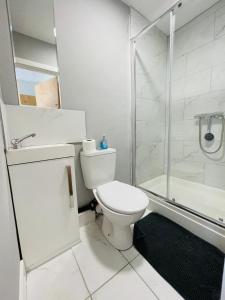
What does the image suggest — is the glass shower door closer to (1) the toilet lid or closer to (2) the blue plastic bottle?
(2) the blue plastic bottle

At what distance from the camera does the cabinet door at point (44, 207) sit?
34.9 inches

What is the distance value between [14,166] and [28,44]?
0.93m

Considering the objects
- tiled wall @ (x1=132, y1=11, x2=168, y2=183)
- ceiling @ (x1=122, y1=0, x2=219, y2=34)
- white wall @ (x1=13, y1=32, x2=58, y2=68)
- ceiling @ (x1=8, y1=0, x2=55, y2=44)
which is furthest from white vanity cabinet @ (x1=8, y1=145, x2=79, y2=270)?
ceiling @ (x1=122, y1=0, x2=219, y2=34)

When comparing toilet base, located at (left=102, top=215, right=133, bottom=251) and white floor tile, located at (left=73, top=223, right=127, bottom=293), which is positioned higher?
toilet base, located at (left=102, top=215, right=133, bottom=251)

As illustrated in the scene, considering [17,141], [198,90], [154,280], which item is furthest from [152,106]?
[154,280]

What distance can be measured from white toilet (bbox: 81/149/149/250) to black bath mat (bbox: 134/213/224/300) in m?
0.18

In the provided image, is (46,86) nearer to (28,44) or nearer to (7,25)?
(28,44)

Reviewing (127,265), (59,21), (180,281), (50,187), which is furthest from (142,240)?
(59,21)

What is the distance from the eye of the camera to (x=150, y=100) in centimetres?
190

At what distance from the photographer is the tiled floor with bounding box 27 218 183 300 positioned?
81cm

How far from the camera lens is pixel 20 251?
929mm

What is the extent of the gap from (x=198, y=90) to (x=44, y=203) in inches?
83.8

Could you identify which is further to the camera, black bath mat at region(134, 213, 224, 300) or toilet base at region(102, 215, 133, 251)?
toilet base at region(102, 215, 133, 251)

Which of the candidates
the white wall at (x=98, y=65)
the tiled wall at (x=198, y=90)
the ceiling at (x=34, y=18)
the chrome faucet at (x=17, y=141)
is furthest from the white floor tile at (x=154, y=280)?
the ceiling at (x=34, y=18)
